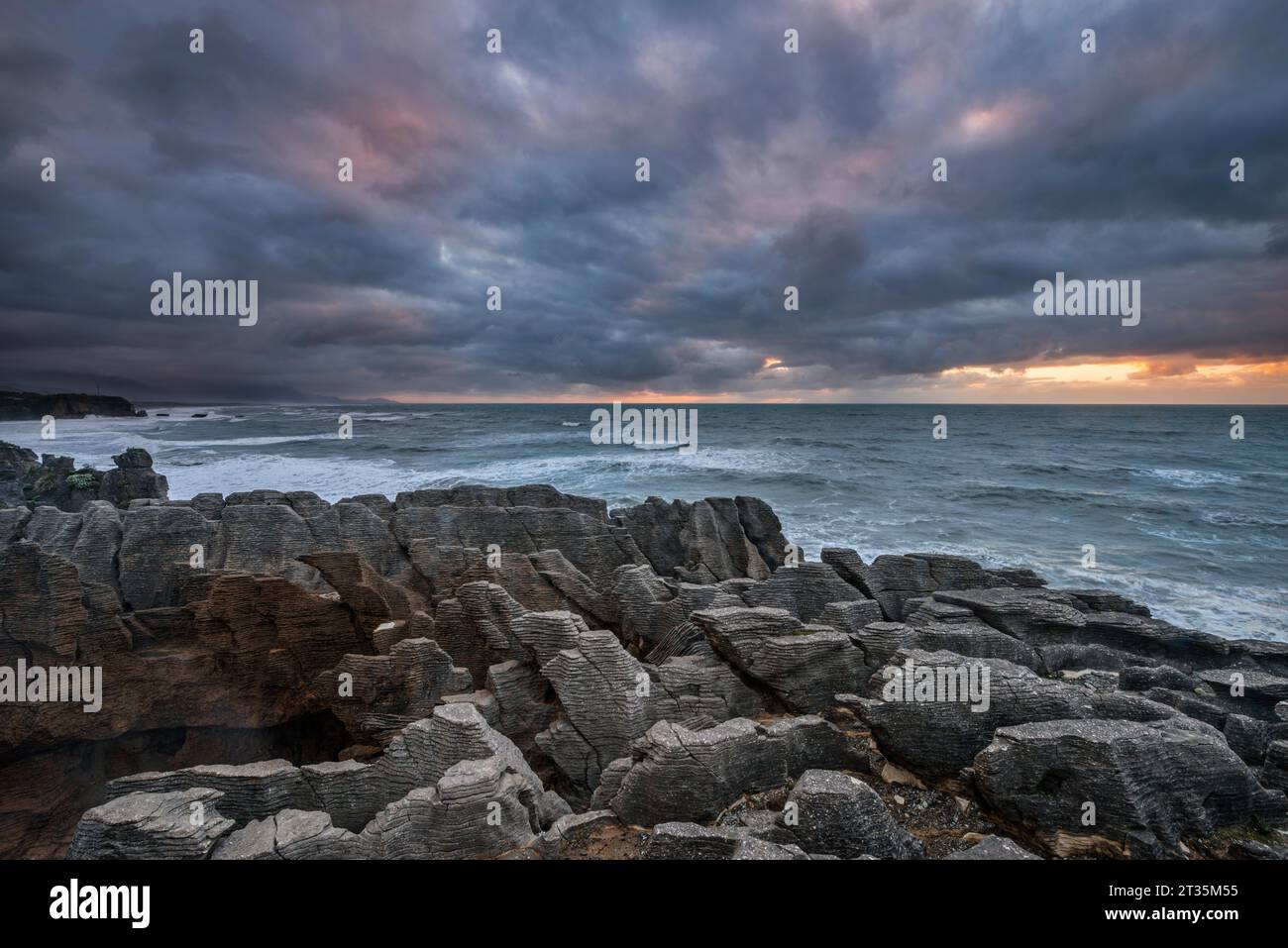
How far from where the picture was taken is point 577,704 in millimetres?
8789

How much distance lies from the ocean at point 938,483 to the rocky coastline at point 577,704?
1460cm

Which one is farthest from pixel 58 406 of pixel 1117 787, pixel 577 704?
pixel 1117 787

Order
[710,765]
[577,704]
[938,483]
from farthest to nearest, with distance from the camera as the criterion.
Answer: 1. [938,483]
2. [577,704]
3. [710,765]

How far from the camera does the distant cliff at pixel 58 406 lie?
70.2 m

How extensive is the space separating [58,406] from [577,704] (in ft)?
441

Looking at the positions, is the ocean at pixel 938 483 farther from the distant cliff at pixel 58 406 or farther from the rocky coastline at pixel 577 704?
the rocky coastline at pixel 577 704

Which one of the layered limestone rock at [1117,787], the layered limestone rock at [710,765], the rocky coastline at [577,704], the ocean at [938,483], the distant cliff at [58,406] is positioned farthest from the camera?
the distant cliff at [58,406]

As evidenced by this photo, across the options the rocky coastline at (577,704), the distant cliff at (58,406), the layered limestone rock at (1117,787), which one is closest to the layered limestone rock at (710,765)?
the rocky coastline at (577,704)

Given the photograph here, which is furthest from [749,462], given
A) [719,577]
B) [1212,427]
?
[1212,427]

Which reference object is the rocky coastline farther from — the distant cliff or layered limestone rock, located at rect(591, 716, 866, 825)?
the distant cliff

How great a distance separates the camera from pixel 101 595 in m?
→ 11.5

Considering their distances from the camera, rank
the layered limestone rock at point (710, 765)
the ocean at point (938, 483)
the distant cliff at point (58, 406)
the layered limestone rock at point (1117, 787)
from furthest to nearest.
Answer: the distant cliff at point (58, 406)
the ocean at point (938, 483)
the layered limestone rock at point (710, 765)
the layered limestone rock at point (1117, 787)

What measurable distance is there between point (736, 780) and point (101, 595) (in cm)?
1336

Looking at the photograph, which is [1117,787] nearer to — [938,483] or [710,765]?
[710,765]
